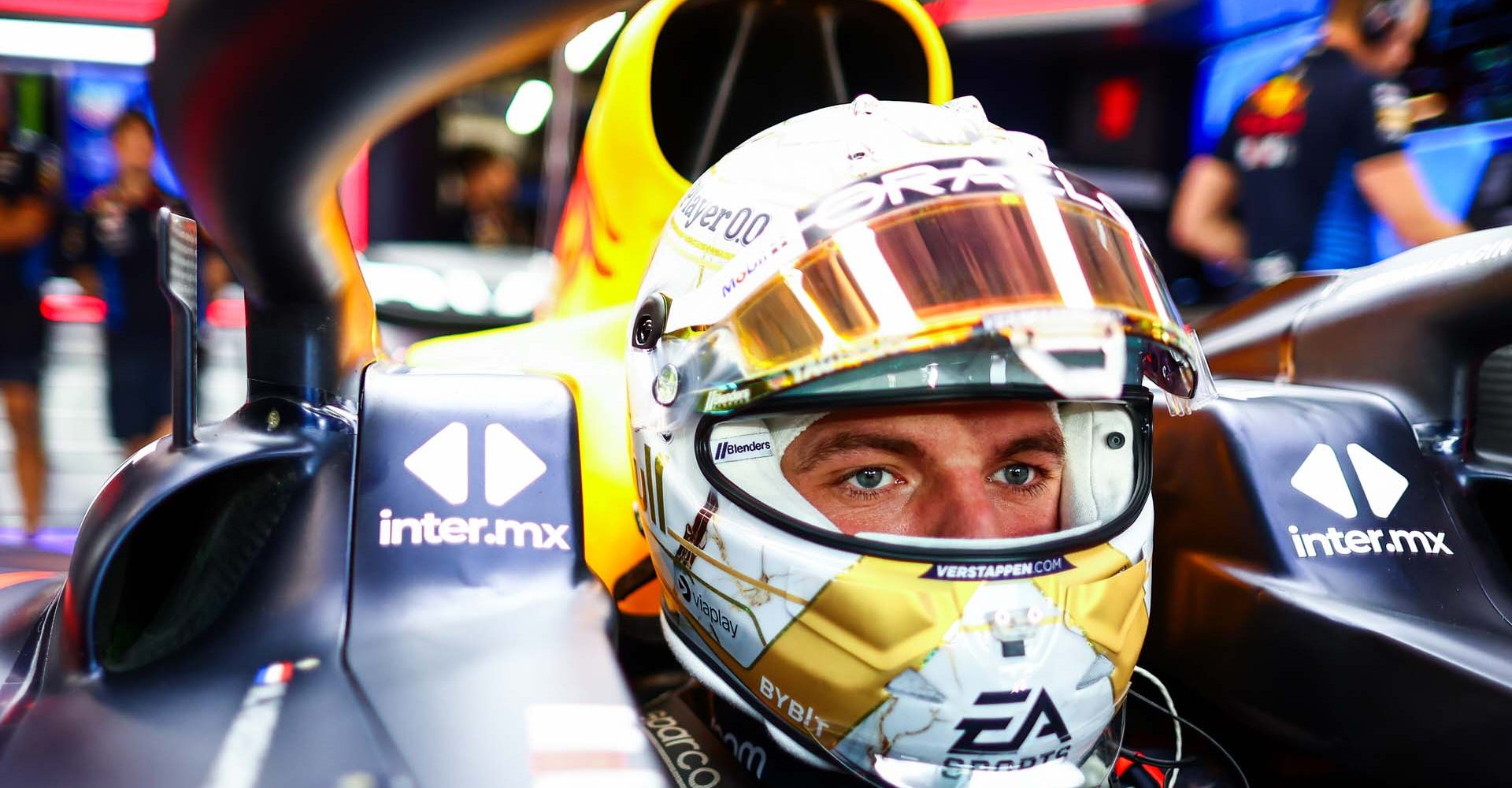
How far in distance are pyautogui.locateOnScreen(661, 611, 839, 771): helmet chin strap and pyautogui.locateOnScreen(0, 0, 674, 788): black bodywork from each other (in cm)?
15

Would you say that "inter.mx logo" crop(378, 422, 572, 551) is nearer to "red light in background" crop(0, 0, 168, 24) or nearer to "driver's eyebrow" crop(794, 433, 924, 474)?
"driver's eyebrow" crop(794, 433, 924, 474)

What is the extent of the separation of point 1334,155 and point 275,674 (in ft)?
10.9

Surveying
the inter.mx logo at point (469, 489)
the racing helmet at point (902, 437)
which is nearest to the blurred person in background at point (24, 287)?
the inter.mx logo at point (469, 489)

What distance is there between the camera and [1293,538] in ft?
3.57

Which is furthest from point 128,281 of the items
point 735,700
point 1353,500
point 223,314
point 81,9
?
point 81,9

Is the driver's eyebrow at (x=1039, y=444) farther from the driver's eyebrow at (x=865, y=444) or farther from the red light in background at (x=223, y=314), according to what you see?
the red light in background at (x=223, y=314)

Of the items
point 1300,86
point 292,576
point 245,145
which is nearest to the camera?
point 245,145

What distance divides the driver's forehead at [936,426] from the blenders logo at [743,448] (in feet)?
0.09

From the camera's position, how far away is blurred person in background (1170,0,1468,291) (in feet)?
10.2

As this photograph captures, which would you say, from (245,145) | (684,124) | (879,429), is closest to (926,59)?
(684,124)

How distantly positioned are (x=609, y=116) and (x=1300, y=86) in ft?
8.42

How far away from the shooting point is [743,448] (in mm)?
959

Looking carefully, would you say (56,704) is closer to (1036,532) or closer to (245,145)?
(245,145)

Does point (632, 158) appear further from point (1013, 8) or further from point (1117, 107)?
point (1117, 107)
